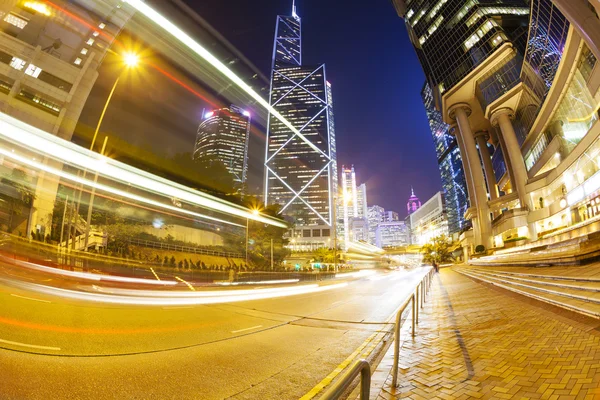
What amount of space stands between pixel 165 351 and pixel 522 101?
204 feet

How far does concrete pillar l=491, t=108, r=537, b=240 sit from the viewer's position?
40928 mm

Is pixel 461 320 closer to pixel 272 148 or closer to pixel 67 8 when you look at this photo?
pixel 67 8

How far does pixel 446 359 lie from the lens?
4164 millimetres

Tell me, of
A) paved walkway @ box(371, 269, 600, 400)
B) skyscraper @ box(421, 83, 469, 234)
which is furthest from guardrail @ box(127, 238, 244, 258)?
skyscraper @ box(421, 83, 469, 234)

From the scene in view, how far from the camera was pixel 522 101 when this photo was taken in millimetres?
46219

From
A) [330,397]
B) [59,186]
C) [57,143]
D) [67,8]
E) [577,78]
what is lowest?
[330,397]

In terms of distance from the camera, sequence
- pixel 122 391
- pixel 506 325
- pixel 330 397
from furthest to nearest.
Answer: pixel 506 325 < pixel 122 391 < pixel 330 397

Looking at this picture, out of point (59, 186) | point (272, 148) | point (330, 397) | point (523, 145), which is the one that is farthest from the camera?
point (272, 148)

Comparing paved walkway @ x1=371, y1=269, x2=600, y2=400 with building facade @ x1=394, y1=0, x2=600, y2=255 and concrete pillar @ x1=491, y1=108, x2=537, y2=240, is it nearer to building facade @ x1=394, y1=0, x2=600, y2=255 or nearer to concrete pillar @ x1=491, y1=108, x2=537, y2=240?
building facade @ x1=394, y1=0, x2=600, y2=255

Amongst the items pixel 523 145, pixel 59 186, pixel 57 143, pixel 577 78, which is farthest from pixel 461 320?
pixel 523 145

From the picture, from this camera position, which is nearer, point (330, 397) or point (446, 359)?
point (330, 397)

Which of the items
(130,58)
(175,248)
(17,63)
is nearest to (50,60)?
(17,63)

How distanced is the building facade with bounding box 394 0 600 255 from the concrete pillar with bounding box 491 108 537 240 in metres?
0.17

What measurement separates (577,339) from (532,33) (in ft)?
157
